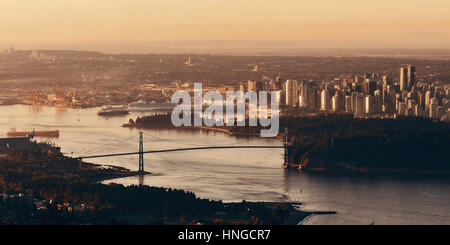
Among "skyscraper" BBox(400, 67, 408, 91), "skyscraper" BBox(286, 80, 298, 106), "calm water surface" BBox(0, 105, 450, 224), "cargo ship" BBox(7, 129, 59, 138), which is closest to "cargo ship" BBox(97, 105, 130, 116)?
"calm water surface" BBox(0, 105, 450, 224)

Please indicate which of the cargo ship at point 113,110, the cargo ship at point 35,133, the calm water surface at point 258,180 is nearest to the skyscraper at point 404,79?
the cargo ship at point 113,110

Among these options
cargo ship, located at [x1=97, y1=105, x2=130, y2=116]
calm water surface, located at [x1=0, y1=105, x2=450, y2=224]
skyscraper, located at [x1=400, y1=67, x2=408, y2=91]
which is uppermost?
skyscraper, located at [x1=400, y1=67, x2=408, y2=91]

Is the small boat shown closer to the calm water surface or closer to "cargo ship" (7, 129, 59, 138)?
"cargo ship" (7, 129, 59, 138)

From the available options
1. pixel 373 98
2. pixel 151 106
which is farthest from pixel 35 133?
pixel 373 98

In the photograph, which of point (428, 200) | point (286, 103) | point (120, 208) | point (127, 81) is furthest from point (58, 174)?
point (127, 81)

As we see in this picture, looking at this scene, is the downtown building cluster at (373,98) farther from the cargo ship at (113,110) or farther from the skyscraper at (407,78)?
the cargo ship at (113,110)

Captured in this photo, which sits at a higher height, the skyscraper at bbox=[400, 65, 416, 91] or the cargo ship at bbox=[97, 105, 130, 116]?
the skyscraper at bbox=[400, 65, 416, 91]

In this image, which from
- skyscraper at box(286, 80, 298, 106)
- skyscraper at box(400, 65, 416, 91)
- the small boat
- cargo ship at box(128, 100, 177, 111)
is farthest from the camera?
skyscraper at box(400, 65, 416, 91)
